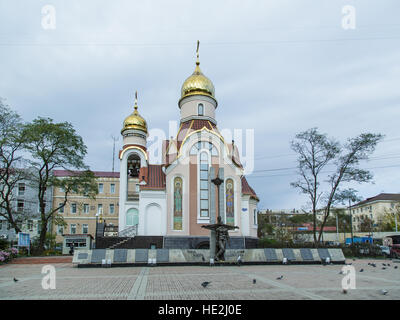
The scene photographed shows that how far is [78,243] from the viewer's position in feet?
125

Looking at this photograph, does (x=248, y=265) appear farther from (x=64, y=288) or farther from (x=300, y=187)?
(x=300, y=187)

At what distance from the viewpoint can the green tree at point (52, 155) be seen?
1095 inches

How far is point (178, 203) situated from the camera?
26.4 meters

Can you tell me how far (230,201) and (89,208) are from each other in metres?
25.1

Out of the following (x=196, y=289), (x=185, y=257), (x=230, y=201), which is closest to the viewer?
(x=196, y=289)

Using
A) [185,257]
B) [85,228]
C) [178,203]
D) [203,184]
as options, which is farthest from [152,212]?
[85,228]

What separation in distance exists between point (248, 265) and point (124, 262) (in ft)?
21.5

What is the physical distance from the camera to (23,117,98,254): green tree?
27812 mm

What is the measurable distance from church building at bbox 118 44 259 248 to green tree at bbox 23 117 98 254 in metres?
3.77

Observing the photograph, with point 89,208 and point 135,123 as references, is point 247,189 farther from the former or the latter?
point 89,208

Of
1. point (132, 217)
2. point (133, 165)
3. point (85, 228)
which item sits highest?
point (133, 165)

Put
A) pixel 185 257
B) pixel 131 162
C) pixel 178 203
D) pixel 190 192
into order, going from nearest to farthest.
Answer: pixel 185 257 < pixel 178 203 < pixel 190 192 < pixel 131 162

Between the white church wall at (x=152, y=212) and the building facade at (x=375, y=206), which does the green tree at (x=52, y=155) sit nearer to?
the white church wall at (x=152, y=212)
